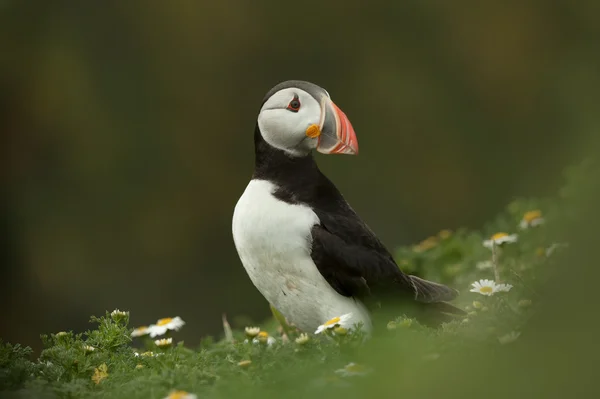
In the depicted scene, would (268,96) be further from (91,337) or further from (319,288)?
(91,337)

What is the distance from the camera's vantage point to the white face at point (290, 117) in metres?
4.19

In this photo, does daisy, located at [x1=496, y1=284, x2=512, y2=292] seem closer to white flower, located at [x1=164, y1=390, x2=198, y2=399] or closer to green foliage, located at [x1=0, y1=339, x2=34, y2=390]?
white flower, located at [x1=164, y1=390, x2=198, y2=399]

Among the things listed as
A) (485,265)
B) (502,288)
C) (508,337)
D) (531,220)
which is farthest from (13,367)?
(531,220)

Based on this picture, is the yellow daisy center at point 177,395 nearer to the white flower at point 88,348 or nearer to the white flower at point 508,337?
the white flower at point 88,348

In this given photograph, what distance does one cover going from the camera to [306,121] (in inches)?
164

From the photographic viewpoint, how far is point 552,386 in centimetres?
194

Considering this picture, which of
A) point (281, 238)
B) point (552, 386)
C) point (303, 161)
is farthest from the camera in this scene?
point (303, 161)

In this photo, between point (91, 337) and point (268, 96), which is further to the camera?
point (268, 96)

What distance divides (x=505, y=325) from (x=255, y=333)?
3.73 feet

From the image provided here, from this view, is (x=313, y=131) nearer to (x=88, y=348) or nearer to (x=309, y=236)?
(x=309, y=236)

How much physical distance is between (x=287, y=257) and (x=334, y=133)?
651 mm

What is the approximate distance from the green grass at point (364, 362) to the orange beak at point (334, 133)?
92 centimetres

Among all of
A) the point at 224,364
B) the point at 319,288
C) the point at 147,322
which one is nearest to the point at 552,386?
the point at 224,364

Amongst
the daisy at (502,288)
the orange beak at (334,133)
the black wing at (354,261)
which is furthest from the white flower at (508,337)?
the orange beak at (334,133)
